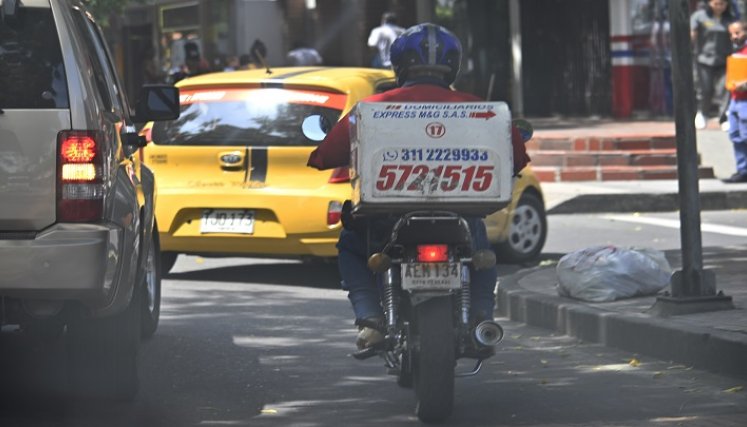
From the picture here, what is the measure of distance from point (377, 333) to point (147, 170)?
2314 mm

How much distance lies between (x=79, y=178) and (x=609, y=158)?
13663 millimetres

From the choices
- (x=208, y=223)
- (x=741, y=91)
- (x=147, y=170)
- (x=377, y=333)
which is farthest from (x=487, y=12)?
(x=377, y=333)

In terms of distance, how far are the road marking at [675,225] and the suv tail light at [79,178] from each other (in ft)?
30.8

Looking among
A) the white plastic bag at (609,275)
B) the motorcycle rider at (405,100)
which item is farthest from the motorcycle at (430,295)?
the white plastic bag at (609,275)

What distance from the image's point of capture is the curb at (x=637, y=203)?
17500mm

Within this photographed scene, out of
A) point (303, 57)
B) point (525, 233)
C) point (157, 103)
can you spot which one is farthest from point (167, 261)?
point (303, 57)

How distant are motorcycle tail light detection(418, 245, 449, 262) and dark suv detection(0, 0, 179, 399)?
1.18 m

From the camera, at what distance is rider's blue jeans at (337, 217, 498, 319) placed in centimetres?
716

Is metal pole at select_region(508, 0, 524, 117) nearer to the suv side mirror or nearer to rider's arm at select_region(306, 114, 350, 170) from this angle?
the suv side mirror

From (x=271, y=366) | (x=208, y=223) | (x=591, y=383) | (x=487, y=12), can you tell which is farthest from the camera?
(x=487, y=12)

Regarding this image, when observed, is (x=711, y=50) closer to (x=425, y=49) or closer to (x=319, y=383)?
(x=319, y=383)

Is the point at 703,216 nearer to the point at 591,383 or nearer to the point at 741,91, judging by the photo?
the point at 741,91

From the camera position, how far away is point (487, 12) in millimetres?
28875

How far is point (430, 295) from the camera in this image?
670 cm
